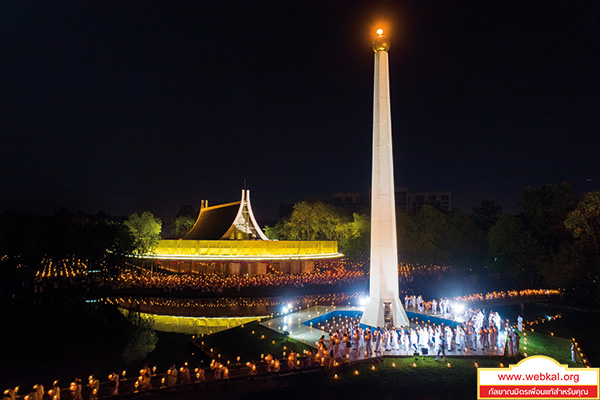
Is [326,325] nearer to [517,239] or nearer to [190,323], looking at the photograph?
[190,323]

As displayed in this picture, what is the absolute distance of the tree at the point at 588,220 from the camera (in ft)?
65.6

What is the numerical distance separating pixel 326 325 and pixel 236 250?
14.4 meters

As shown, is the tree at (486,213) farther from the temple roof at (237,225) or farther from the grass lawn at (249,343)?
the grass lawn at (249,343)

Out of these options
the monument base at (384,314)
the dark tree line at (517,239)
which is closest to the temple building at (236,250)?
the dark tree line at (517,239)

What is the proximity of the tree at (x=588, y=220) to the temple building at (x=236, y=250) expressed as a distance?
17658mm

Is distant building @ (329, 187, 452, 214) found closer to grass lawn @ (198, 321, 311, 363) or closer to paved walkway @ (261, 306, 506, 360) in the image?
paved walkway @ (261, 306, 506, 360)

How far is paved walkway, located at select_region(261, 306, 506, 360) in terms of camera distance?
12180 millimetres

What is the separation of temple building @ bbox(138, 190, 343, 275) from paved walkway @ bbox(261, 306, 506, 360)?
1158cm

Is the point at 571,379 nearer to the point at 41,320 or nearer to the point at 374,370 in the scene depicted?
the point at 374,370

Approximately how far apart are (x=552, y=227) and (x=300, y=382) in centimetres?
2216

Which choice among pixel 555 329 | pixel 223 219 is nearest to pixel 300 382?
pixel 555 329

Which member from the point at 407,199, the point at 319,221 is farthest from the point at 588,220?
the point at 407,199

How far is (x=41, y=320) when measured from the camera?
690 inches

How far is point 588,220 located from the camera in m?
20.7
